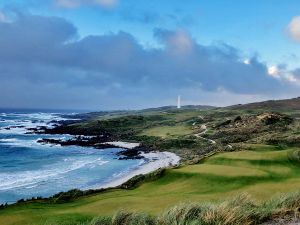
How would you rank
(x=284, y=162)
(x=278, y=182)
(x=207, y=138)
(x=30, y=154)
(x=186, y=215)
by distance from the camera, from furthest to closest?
(x=207, y=138)
(x=30, y=154)
(x=284, y=162)
(x=278, y=182)
(x=186, y=215)

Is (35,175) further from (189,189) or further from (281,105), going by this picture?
(281,105)

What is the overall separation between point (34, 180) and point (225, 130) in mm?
49823

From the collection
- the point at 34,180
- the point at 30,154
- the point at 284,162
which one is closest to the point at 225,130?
the point at 30,154

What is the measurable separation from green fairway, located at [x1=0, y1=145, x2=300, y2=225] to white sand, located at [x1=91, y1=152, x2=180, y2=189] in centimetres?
1472

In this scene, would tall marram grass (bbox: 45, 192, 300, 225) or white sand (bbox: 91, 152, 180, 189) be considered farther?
white sand (bbox: 91, 152, 180, 189)

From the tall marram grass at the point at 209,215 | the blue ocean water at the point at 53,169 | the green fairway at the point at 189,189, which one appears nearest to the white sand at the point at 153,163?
the blue ocean water at the point at 53,169

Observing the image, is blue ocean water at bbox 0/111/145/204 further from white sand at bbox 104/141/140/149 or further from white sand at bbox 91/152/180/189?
white sand at bbox 104/141/140/149

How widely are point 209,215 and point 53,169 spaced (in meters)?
45.0

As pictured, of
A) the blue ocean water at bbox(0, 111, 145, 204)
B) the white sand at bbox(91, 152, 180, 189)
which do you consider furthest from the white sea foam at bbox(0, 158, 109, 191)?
the white sand at bbox(91, 152, 180, 189)

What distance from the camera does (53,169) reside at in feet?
173

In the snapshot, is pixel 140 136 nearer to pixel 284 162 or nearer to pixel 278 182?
pixel 284 162

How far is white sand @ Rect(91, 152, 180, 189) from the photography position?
146ft

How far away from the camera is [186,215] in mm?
9883

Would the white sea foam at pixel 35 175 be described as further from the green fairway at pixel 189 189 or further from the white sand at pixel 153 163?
the green fairway at pixel 189 189
